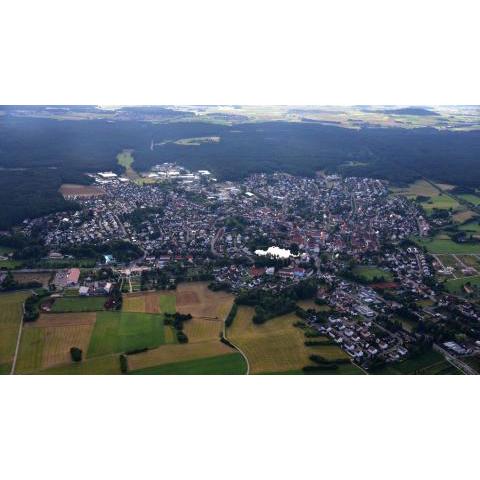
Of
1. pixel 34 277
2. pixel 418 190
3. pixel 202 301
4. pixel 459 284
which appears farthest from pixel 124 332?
pixel 418 190

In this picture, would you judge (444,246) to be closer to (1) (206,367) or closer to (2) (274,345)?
(2) (274,345)

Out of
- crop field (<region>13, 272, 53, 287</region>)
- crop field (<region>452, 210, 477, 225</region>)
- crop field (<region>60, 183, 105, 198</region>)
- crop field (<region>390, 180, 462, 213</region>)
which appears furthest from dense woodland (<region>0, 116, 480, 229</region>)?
crop field (<region>13, 272, 53, 287</region>)

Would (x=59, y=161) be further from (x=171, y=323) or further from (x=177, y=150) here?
(x=171, y=323)

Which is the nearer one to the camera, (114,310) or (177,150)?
(114,310)

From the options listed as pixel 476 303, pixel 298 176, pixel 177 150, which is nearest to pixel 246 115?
pixel 177 150

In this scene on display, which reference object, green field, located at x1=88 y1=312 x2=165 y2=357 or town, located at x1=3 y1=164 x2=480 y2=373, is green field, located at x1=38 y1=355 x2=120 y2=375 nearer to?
green field, located at x1=88 y1=312 x2=165 y2=357
